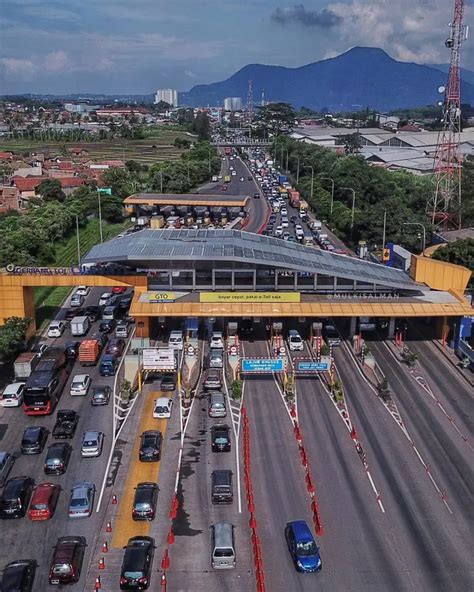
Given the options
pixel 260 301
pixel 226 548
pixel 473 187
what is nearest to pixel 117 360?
pixel 260 301

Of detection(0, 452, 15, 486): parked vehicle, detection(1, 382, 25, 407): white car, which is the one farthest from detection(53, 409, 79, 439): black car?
detection(1, 382, 25, 407): white car

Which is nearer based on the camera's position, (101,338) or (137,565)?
(137,565)

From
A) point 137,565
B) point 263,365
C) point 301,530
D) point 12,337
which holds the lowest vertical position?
point 137,565

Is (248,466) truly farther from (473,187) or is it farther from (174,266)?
(473,187)

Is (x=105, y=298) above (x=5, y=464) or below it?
above

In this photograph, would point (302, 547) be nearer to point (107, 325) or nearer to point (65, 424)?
point (65, 424)

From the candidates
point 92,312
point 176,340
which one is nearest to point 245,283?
point 176,340

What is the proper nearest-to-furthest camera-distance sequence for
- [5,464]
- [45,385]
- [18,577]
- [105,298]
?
[18,577] < [5,464] < [45,385] < [105,298]

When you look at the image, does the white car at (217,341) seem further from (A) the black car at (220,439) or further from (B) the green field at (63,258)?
(B) the green field at (63,258)
